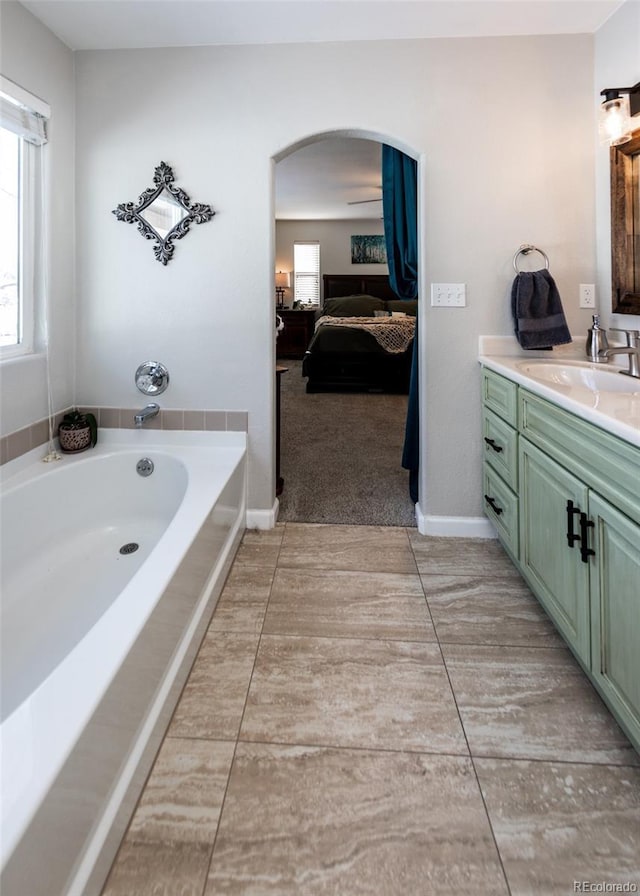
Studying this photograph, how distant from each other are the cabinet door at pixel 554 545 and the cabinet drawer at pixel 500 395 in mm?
159

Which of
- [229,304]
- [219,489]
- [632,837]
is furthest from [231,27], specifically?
[632,837]

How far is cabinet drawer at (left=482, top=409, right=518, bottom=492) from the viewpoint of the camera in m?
2.10

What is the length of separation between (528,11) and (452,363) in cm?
148

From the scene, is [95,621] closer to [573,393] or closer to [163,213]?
[573,393]

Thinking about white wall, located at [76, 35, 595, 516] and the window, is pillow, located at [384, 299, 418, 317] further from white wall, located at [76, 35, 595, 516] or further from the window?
the window

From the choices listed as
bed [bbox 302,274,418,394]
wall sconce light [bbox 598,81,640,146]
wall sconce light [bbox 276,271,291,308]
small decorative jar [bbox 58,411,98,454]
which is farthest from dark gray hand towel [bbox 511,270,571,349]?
wall sconce light [bbox 276,271,291,308]

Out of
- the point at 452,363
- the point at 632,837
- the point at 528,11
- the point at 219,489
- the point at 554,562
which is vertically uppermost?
the point at 528,11

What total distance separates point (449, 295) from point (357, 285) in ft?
22.8

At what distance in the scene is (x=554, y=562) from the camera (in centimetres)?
169

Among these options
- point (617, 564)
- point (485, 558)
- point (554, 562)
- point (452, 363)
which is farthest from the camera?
point (452, 363)

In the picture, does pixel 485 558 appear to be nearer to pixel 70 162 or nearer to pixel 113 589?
pixel 113 589

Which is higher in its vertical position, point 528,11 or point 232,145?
point 528,11

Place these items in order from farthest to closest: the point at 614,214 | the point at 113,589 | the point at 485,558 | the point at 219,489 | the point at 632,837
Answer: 1. the point at 485,558
2. the point at 614,214
3. the point at 219,489
4. the point at 113,589
5. the point at 632,837

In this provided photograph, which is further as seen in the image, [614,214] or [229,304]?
[229,304]
